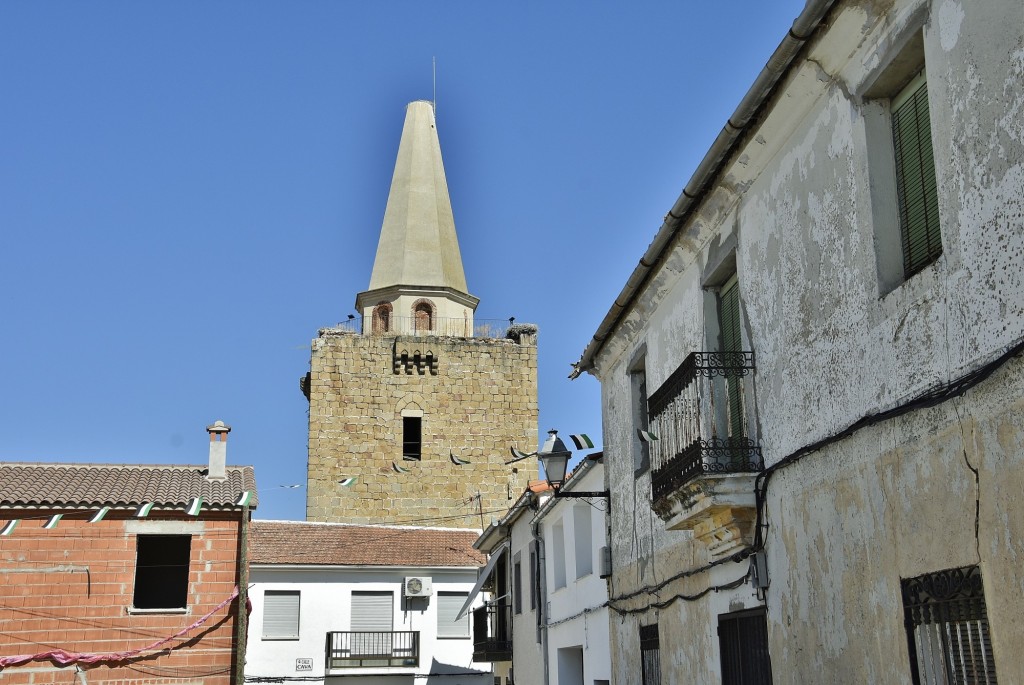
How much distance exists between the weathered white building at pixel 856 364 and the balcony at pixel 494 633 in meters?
13.5

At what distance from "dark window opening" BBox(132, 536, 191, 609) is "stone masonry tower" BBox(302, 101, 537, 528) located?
18.3m

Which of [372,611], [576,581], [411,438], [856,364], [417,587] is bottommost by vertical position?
[576,581]

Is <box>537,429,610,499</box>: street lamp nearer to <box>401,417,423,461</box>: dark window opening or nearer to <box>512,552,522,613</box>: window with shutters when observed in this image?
<box>512,552,522,613</box>: window with shutters

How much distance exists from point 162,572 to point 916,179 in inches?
638

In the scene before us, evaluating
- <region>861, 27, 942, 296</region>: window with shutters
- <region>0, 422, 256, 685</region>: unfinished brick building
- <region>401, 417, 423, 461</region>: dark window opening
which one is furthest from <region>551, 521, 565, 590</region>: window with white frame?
<region>401, 417, 423, 461</region>: dark window opening

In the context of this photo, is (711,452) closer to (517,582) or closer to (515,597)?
(517,582)

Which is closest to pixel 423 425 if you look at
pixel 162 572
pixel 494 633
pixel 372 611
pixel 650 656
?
pixel 372 611

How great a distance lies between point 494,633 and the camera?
2512cm

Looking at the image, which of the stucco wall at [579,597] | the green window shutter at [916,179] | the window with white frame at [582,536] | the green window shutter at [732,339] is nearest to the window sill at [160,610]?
the stucco wall at [579,597]

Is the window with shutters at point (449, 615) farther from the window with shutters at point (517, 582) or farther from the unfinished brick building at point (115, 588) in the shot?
the unfinished brick building at point (115, 588)

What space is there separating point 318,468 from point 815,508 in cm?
3257

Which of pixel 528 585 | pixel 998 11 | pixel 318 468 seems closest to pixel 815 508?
pixel 998 11

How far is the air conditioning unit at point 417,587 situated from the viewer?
29953 mm

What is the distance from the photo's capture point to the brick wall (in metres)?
18.0
